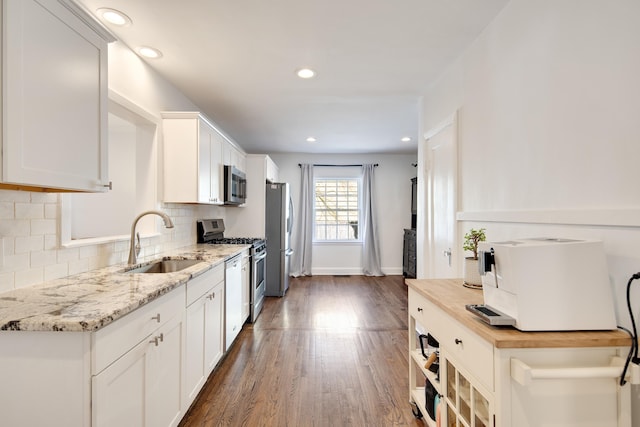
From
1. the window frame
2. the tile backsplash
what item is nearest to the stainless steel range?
the tile backsplash

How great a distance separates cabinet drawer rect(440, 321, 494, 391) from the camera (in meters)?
1.10

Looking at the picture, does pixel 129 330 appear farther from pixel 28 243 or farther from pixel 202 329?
pixel 202 329

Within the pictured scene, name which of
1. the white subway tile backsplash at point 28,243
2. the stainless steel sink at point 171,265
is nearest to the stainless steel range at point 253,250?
the stainless steel sink at point 171,265

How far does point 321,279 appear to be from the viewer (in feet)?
19.6

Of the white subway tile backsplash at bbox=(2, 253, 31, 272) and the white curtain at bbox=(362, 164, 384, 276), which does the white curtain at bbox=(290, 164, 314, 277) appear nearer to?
the white curtain at bbox=(362, 164, 384, 276)

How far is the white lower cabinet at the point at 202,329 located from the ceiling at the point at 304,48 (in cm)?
166

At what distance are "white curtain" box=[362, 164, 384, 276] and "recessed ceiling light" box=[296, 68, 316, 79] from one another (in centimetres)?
368

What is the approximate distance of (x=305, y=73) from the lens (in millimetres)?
2703

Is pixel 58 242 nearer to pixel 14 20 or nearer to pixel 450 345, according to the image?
pixel 14 20

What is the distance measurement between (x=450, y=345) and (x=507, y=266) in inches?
19.6

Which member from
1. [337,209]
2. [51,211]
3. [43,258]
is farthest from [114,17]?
[337,209]

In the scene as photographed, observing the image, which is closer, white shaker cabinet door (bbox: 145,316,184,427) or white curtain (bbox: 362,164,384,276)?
white shaker cabinet door (bbox: 145,316,184,427)

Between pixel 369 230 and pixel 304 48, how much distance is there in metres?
4.41

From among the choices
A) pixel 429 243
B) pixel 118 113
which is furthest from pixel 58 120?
pixel 429 243
